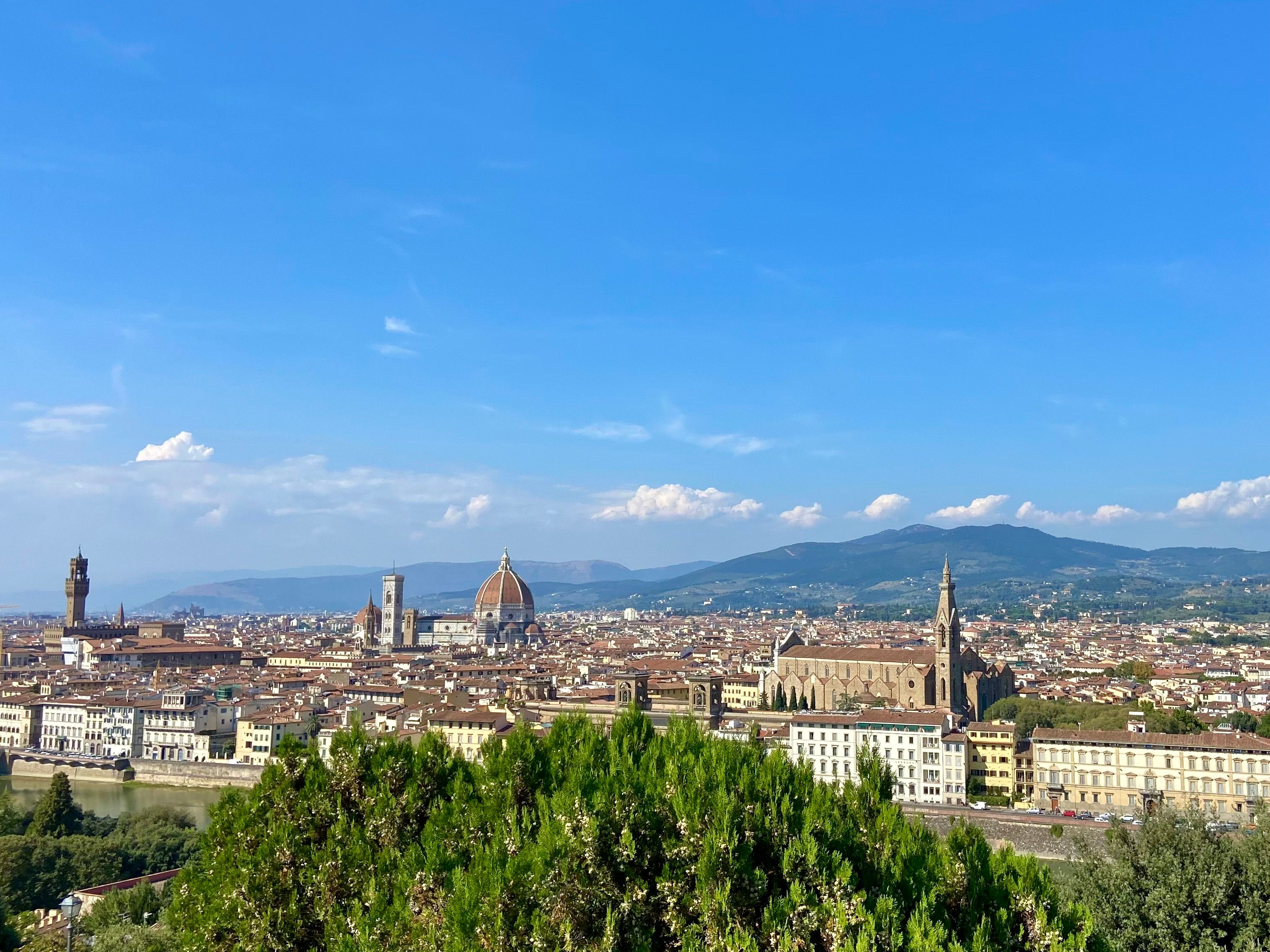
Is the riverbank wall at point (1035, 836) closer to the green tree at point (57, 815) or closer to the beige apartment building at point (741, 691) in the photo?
the green tree at point (57, 815)

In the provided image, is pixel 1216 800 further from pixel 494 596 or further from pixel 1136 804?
pixel 494 596

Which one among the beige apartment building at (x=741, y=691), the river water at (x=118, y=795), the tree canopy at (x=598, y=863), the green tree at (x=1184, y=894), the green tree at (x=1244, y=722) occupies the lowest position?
the river water at (x=118, y=795)

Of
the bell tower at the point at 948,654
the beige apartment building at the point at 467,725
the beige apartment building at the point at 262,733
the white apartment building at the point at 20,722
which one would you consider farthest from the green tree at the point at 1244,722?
the white apartment building at the point at 20,722

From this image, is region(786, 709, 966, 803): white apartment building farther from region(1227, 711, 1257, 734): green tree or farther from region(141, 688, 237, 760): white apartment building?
region(141, 688, 237, 760): white apartment building

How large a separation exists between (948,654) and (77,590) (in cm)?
7078

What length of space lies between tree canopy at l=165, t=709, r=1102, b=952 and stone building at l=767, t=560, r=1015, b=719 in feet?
126

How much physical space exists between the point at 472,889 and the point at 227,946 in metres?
2.83

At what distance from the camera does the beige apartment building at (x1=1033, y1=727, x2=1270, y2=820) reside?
1195 inches

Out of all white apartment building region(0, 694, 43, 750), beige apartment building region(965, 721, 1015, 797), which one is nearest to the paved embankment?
beige apartment building region(965, 721, 1015, 797)

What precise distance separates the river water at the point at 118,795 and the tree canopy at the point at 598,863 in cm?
2489

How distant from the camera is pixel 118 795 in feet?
120

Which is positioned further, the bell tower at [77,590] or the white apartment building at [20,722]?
the bell tower at [77,590]

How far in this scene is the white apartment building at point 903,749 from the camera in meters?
32.7

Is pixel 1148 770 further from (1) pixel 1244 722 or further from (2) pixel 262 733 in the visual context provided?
(2) pixel 262 733
